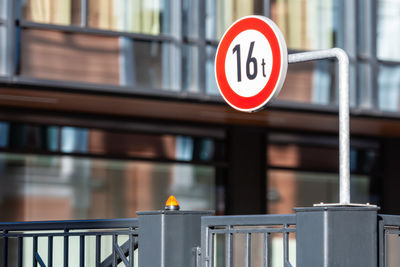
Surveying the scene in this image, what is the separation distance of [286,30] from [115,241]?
348 inches

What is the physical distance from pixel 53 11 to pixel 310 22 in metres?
4.56

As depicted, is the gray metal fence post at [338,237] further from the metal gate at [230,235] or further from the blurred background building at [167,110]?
the blurred background building at [167,110]

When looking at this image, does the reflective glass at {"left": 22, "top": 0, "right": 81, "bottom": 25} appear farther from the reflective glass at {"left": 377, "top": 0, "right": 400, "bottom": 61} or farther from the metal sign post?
the metal sign post

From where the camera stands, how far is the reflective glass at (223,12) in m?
14.5

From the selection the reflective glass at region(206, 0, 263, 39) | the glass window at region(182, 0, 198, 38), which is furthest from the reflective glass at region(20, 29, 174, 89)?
the reflective glass at region(206, 0, 263, 39)

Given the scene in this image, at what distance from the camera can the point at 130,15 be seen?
14414 mm

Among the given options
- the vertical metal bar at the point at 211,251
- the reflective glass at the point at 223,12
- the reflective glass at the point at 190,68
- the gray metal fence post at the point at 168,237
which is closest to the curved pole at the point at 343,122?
the vertical metal bar at the point at 211,251

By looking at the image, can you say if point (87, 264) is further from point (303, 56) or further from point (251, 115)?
point (303, 56)

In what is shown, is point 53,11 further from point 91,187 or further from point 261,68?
point 261,68

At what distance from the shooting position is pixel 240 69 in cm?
607

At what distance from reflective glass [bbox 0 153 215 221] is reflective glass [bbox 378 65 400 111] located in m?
3.12

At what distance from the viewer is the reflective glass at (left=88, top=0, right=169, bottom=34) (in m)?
14.0

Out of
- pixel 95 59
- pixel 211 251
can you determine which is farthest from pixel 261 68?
pixel 95 59

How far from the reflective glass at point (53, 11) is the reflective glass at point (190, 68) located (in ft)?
5.59
